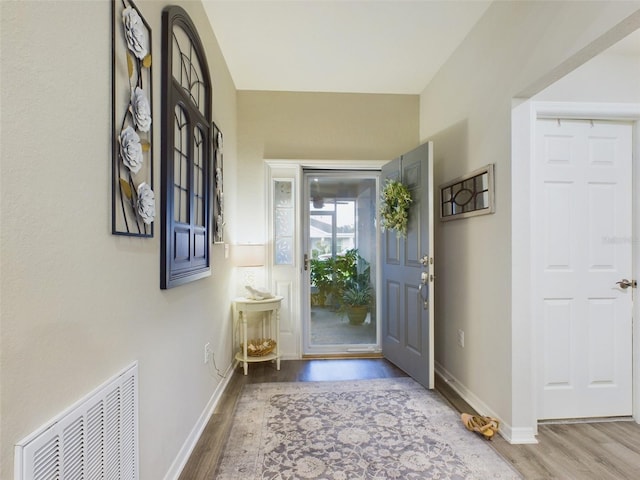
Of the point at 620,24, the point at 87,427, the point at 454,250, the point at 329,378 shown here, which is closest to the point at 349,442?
the point at 329,378

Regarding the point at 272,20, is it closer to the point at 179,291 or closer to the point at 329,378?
the point at 179,291

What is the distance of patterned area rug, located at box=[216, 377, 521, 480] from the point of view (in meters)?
1.78

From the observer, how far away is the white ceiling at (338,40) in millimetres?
2314

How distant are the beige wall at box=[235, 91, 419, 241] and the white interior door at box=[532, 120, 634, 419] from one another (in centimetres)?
165

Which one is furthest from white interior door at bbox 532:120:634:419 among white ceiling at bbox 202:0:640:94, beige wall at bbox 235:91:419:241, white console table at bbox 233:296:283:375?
white console table at bbox 233:296:283:375

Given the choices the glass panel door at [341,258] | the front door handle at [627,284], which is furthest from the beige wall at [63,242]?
the front door handle at [627,284]

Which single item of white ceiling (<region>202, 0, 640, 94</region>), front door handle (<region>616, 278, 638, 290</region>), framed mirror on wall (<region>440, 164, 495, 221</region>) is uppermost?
white ceiling (<region>202, 0, 640, 94</region>)

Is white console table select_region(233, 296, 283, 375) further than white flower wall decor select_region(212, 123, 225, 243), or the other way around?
white console table select_region(233, 296, 283, 375)

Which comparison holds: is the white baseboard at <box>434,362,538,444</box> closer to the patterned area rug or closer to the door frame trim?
the door frame trim

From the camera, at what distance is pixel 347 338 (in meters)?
3.83

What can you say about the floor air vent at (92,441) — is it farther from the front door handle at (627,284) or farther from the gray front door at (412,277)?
the front door handle at (627,284)

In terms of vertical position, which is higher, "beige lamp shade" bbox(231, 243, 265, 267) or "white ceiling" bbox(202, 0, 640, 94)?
"white ceiling" bbox(202, 0, 640, 94)

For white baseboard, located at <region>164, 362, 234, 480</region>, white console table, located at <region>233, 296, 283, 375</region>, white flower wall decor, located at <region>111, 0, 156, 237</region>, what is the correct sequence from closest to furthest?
white flower wall decor, located at <region>111, 0, 156, 237</region> → white baseboard, located at <region>164, 362, 234, 480</region> → white console table, located at <region>233, 296, 283, 375</region>

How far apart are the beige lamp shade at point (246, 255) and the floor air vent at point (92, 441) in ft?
6.26
